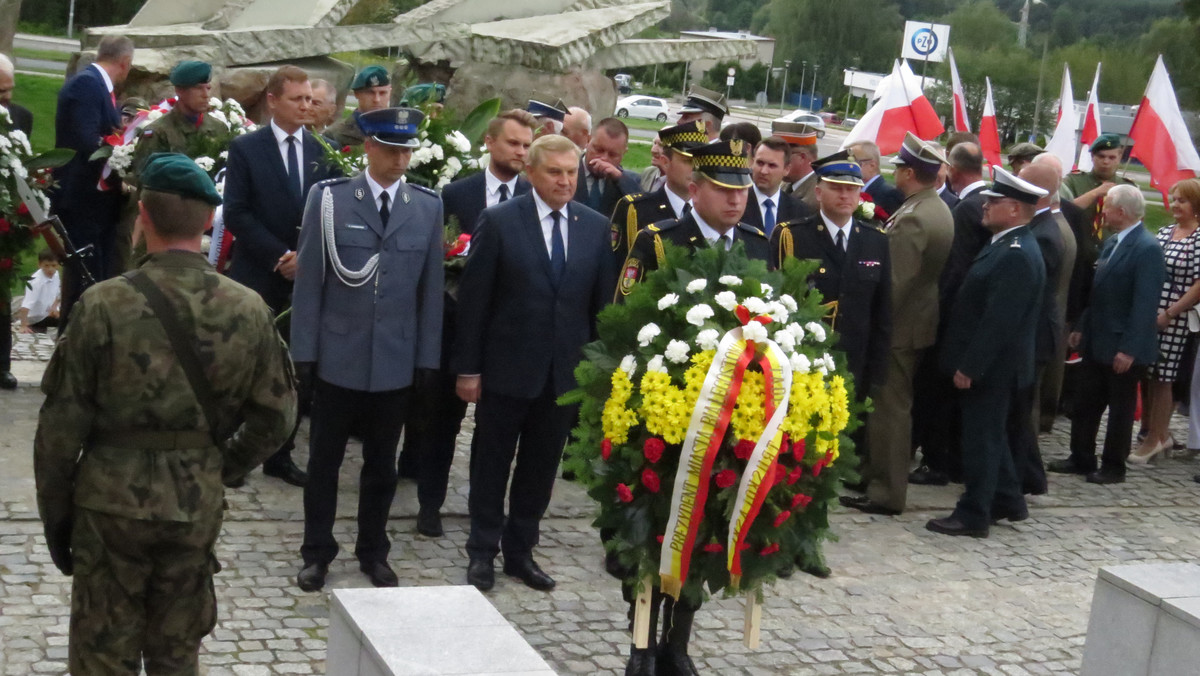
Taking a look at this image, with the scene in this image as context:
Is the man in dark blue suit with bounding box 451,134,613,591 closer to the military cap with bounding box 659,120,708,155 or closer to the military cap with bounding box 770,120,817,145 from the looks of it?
the military cap with bounding box 659,120,708,155

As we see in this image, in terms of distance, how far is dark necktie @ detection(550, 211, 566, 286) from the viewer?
249 inches

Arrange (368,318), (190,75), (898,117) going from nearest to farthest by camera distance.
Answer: (368,318) < (190,75) < (898,117)

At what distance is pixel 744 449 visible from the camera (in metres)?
4.89

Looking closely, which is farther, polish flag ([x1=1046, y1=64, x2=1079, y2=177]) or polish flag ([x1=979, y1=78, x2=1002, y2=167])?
polish flag ([x1=979, y1=78, x2=1002, y2=167])

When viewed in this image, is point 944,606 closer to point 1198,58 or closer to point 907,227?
point 907,227

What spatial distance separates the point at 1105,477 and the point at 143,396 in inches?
294

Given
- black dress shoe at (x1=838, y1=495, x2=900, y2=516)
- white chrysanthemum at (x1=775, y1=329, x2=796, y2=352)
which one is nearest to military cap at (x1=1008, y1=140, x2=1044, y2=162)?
black dress shoe at (x1=838, y1=495, x2=900, y2=516)

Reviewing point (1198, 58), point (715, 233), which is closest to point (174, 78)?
point (715, 233)

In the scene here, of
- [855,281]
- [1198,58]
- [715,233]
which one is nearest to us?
[715,233]

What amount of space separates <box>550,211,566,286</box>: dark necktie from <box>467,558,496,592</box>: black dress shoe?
1327 millimetres

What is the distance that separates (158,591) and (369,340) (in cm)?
199

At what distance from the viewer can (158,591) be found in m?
4.28

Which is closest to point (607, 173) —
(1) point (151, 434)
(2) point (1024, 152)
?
(2) point (1024, 152)

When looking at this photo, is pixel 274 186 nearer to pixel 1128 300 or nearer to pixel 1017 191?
pixel 1017 191
